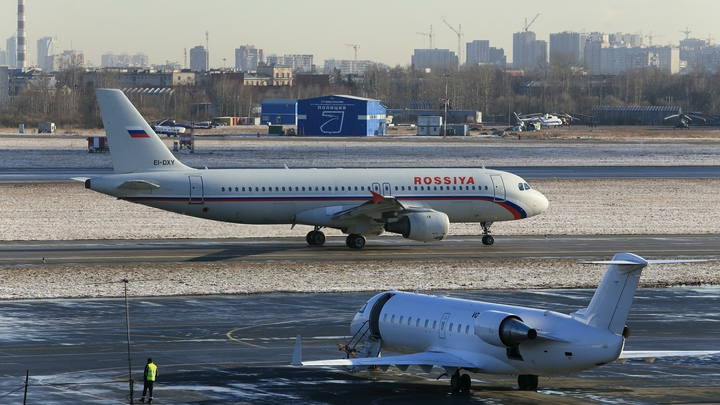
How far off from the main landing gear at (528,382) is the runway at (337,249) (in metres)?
25.1

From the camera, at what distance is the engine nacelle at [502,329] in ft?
82.0

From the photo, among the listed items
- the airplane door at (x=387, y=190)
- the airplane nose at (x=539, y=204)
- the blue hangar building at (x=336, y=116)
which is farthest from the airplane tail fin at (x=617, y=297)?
the blue hangar building at (x=336, y=116)

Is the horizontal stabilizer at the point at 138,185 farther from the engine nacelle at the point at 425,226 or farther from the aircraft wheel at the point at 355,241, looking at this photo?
the engine nacelle at the point at 425,226

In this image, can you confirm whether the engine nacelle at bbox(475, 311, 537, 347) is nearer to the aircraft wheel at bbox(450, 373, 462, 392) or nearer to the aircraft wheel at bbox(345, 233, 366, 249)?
the aircraft wheel at bbox(450, 373, 462, 392)

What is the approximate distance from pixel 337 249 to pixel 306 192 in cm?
352

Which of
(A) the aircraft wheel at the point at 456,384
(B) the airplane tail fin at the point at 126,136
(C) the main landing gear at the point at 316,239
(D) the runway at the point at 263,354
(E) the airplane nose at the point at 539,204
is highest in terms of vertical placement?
(B) the airplane tail fin at the point at 126,136

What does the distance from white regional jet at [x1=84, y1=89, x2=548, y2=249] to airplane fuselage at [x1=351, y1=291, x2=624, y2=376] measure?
24.6m

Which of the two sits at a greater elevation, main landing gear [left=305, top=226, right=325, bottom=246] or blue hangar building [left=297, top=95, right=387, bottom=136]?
blue hangar building [left=297, top=95, right=387, bottom=136]

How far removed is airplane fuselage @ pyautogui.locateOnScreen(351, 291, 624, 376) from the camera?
24922 mm

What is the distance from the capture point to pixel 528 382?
88.8ft

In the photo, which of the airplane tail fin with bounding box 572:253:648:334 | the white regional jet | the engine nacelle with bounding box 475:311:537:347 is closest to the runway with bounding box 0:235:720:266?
the white regional jet

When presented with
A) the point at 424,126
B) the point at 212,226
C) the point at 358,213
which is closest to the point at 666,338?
the point at 358,213

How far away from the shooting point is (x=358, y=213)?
55.7 meters

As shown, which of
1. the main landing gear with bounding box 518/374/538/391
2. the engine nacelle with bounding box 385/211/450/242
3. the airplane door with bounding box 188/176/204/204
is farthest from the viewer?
the airplane door with bounding box 188/176/204/204
